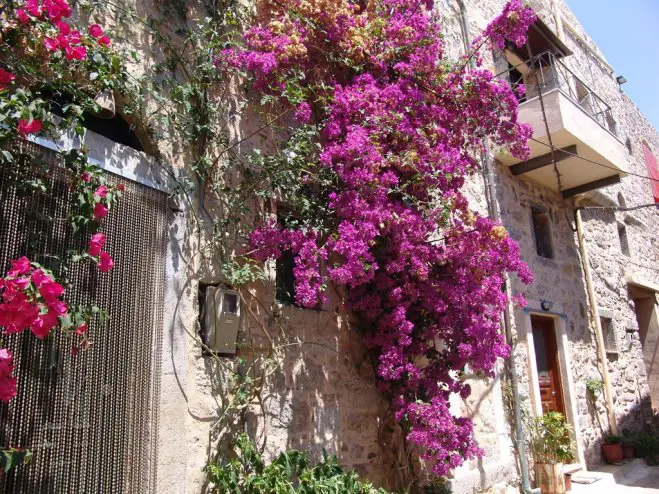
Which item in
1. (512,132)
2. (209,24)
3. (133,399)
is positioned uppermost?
(209,24)

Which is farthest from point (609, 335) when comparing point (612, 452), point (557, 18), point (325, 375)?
point (325, 375)

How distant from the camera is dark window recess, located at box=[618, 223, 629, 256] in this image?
12320mm

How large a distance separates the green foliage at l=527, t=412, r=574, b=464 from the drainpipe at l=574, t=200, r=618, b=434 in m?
2.43

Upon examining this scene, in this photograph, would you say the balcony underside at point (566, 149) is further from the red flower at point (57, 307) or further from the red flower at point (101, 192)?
the red flower at point (57, 307)

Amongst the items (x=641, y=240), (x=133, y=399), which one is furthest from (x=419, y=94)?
(x=641, y=240)

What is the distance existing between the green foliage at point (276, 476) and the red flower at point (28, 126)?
2319 millimetres

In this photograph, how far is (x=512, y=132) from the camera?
5949 mm

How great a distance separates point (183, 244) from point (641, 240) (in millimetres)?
12201

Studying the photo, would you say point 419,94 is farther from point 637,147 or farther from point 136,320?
point 637,147

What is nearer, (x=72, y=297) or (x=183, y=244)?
(x=72, y=297)

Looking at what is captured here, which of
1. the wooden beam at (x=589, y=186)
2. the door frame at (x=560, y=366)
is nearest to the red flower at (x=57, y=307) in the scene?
the door frame at (x=560, y=366)

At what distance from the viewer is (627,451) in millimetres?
9180

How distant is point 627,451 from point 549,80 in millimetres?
6006

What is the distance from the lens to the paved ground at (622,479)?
7.41m
